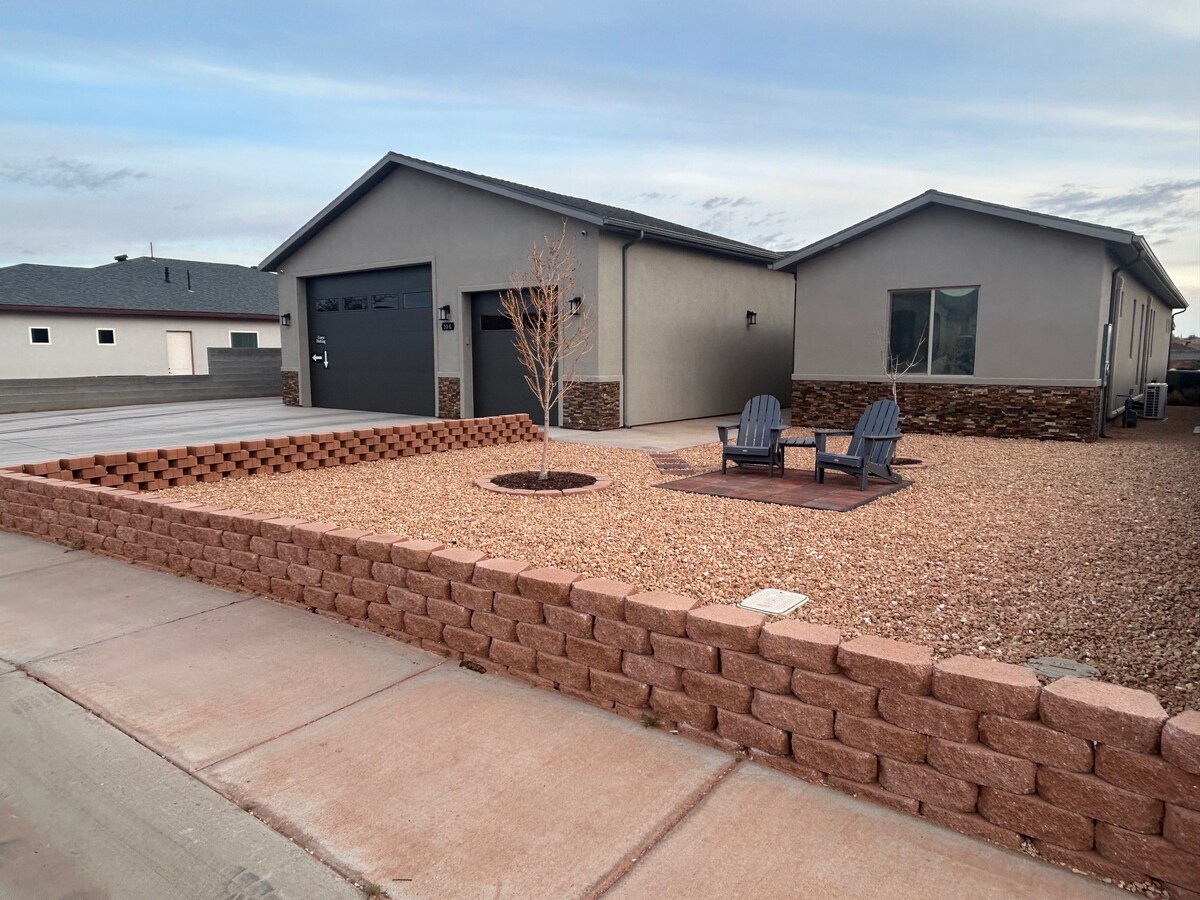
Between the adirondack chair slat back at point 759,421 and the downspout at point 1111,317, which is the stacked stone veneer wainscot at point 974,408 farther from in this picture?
the adirondack chair slat back at point 759,421

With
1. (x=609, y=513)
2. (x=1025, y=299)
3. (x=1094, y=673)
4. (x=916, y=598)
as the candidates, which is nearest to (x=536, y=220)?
(x=1025, y=299)

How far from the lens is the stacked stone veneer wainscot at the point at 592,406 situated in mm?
13367

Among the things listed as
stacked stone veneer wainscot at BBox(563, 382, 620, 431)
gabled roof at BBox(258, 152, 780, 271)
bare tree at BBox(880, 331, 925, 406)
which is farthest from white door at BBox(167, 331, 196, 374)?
bare tree at BBox(880, 331, 925, 406)

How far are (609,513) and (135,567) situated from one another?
3570 millimetres

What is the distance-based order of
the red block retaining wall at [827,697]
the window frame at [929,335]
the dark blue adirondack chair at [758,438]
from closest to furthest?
the red block retaining wall at [827,697], the dark blue adirondack chair at [758,438], the window frame at [929,335]

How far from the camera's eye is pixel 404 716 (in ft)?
10.8

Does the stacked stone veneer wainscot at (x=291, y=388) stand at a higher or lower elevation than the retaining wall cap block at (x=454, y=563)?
higher

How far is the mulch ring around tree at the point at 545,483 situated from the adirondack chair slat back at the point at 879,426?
2.52 meters

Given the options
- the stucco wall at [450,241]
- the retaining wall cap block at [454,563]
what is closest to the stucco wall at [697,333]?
the stucco wall at [450,241]

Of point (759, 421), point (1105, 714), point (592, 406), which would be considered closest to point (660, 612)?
point (1105, 714)

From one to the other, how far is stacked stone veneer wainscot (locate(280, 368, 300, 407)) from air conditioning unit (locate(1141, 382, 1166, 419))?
1945cm

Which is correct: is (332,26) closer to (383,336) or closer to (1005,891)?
(383,336)

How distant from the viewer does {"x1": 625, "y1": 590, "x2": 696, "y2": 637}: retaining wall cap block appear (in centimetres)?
311

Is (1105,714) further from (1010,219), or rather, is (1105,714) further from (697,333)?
(697,333)
